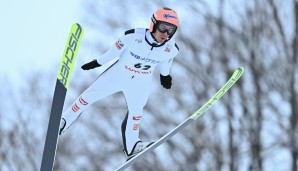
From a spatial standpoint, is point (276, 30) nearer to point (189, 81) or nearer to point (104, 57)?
point (189, 81)

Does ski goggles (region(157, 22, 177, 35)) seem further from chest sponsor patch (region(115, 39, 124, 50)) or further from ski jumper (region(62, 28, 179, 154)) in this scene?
chest sponsor patch (region(115, 39, 124, 50))

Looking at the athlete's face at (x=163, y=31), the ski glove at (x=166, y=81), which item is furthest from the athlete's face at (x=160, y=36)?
the ski glove at (x=166, y=81)

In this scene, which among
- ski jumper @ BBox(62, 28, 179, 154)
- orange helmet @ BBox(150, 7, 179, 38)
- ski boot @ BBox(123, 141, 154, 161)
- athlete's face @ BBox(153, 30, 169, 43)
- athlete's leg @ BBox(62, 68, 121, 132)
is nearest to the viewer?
orange helmet @ BBox(150, 7, 179, 38)

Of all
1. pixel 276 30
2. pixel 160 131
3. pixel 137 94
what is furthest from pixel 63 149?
pixel 137 94

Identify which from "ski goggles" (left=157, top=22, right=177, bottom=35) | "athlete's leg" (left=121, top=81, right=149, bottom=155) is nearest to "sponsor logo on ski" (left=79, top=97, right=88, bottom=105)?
"athlete's leg" (left=121, top=81, right=149, bottom=155)

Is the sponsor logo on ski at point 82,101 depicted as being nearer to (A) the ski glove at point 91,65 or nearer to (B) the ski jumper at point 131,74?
(B) the ski jumper at point 131,74

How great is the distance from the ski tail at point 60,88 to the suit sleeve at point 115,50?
1.09ft

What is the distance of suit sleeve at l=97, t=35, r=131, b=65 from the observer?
8133 millimetres

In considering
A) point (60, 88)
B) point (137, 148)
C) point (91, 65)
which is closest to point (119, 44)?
point (91, 65)

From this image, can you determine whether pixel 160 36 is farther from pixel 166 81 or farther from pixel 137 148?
pixel 137 148

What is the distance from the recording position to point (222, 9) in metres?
23.5

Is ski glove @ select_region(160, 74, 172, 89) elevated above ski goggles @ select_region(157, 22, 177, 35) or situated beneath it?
situated beneath

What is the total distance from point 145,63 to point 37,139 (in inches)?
933

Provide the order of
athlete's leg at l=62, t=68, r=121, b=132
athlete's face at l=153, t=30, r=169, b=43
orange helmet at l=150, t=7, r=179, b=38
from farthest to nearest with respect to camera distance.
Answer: athlete's leg at l=62, t=68, r=121, b=132, athlete's face at l=153, t=30, r=169, b=43, orange helmet at l=150, t=7, r=179, b=38
